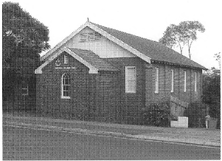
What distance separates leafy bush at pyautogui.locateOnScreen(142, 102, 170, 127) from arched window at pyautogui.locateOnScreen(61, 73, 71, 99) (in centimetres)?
468

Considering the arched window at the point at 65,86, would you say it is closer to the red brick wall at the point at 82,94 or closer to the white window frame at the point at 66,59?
the red brick wall at the point at 82,94

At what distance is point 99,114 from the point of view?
2355 cm

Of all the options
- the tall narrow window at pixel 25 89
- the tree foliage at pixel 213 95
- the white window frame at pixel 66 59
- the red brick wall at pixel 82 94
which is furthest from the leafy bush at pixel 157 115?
the tall narrow window at pixel 25 89

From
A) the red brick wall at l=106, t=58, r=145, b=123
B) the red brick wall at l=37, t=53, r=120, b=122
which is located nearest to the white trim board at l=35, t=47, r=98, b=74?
the red brick wall at l=37, t=53, r=120, b=122

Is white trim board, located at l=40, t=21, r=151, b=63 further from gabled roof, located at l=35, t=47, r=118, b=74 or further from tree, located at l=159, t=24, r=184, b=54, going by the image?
tree, located at l=159, t=24, r=184, b=54

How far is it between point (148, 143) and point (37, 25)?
17502 mm

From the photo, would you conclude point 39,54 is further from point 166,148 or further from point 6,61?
point 166,148

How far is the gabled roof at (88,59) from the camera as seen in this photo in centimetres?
2323

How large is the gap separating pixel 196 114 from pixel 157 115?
4.20 metres

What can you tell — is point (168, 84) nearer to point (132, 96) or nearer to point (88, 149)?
point (132, 96)

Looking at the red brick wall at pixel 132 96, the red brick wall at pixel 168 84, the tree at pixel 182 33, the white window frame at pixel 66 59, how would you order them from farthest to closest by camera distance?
the tree at pixel 182 33
the red brick wall at pixel 168 84
the white window frame at pixel 66 59
the red brick wall at pixel 132 96

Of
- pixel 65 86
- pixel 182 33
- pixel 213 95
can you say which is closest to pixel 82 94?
pixel 65 86

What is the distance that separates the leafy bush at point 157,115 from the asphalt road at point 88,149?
666 centimetres

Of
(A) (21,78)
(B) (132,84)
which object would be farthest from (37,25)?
(B) (132,84)
